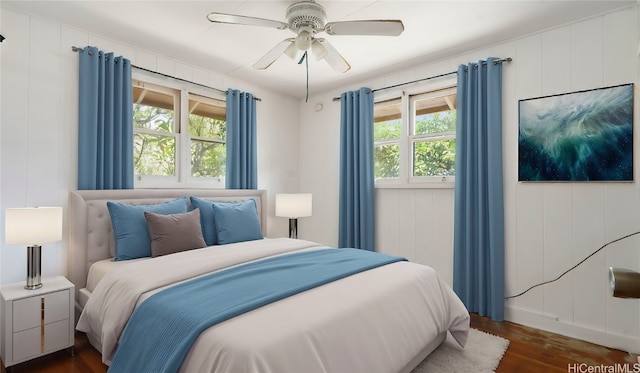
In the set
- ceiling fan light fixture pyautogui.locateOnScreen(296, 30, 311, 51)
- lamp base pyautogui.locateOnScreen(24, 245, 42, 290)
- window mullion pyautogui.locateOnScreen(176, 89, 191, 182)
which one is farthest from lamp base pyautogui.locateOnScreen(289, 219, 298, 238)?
lamp base pyautogui.locateOnScreen(24, 245, 42, 290)

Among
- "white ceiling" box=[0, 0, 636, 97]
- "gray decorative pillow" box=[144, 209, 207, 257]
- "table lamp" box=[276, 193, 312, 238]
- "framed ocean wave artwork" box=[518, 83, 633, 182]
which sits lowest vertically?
"gray decorative pillow" box=[144, 209, 207, 257]

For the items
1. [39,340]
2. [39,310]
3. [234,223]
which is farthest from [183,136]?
[39,340]

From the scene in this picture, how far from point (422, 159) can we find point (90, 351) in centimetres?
337

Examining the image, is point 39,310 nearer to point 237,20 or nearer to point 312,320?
point 312,320

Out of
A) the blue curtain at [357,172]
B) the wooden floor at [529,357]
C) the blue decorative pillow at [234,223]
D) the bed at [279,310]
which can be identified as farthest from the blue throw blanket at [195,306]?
the blue curtain at [357,172]

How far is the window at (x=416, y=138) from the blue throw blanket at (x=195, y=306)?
1818 mm

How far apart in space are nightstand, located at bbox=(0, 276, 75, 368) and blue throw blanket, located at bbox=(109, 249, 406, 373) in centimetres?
93

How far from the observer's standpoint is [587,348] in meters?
2.36

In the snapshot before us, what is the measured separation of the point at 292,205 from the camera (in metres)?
3.81

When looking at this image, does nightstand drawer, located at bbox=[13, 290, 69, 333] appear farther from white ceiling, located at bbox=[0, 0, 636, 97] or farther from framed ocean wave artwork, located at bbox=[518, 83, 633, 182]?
framed ocean wave artwork, located at bbox=[518, 83, 633, 182]

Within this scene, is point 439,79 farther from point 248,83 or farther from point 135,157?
point 135,157

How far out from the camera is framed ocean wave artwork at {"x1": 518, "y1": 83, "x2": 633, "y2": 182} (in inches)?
93.3

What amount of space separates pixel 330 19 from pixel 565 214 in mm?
2448

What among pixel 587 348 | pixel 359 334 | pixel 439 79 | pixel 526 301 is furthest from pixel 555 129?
pixel 359 334
